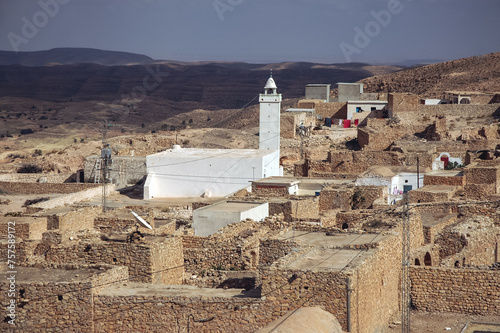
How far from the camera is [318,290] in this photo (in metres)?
12.2

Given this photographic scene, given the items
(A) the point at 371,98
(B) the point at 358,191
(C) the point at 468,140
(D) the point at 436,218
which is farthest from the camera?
(A) the point at 371,98

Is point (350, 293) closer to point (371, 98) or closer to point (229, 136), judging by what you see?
point (229, 136)

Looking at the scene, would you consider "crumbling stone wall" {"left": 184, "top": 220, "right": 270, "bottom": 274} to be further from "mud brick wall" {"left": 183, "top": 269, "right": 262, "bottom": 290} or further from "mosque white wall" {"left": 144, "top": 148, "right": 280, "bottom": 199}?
"mosque white wall" {"left": 144, "top": 148, "right": 280, "bottom": 199}

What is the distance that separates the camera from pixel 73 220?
19.1m

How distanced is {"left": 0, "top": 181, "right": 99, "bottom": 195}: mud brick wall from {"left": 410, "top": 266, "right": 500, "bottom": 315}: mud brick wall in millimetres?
19186

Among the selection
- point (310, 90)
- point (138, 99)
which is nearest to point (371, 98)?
point (310, 90)

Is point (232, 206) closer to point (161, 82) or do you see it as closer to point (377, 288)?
point (377, 288)

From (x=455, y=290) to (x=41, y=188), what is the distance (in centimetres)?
2097

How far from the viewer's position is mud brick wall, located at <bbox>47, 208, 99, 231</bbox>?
1897 centimetres

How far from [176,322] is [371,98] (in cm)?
4801

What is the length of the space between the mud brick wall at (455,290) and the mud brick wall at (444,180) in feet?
37.4

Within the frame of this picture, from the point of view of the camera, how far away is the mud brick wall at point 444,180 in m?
26.4

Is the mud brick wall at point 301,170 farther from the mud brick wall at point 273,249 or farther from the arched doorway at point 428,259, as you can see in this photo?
the mud brick wall at point 273,249

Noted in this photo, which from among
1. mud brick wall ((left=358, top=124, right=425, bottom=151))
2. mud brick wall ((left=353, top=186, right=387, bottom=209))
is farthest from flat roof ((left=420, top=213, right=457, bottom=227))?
mud brick wall ((left=358, top=124, right=425, bottom=151))
